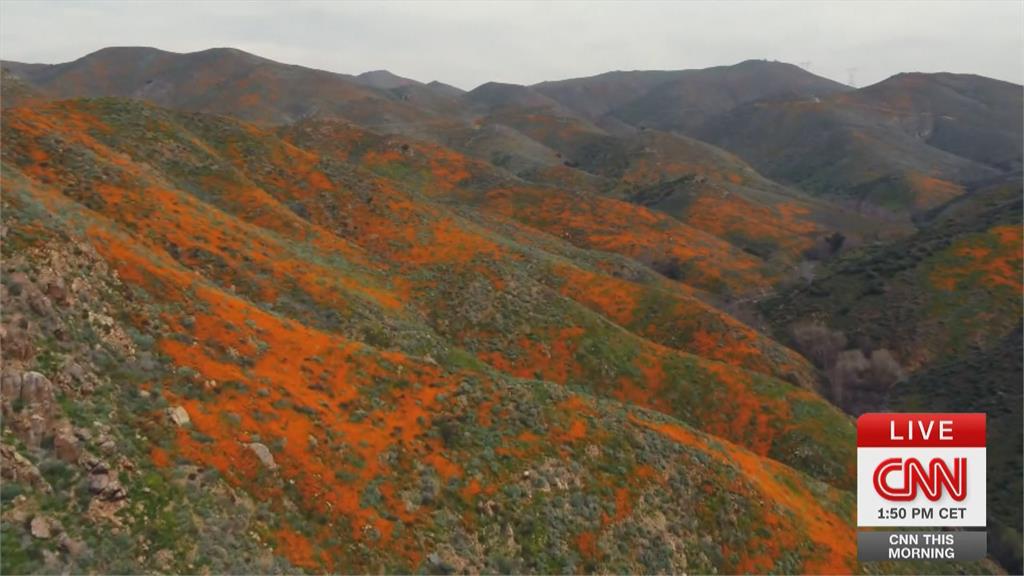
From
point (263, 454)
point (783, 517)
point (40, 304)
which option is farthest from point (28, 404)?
point (783, 517)

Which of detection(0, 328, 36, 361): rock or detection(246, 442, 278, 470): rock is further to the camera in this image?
detection(246, 442, 278, 470): rock

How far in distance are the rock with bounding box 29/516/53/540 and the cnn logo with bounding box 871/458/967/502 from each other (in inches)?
940

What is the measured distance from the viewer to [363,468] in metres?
20.6

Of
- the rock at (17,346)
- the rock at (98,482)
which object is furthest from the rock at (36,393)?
the rock at (98,482)

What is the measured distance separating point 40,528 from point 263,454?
6.03m

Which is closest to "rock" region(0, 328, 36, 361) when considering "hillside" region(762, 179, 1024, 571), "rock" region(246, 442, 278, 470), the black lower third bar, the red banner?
"rock" region(246, 442, 278, 470)

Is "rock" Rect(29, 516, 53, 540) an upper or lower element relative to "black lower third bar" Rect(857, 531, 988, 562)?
upper

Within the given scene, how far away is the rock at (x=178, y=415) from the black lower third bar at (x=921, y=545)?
22.7 m

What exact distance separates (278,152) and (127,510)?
54.6m

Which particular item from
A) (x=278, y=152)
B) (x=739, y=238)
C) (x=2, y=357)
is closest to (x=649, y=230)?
(x=739, y=238)

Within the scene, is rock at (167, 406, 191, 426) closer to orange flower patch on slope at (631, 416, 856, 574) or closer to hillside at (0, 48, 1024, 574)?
hillside at (0, 48, 1024, 574)

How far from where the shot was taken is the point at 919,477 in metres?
22.5

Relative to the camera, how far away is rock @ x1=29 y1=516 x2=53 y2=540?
1308 cm

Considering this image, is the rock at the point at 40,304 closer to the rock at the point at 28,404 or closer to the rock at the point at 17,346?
the rock at the point at 17,346
